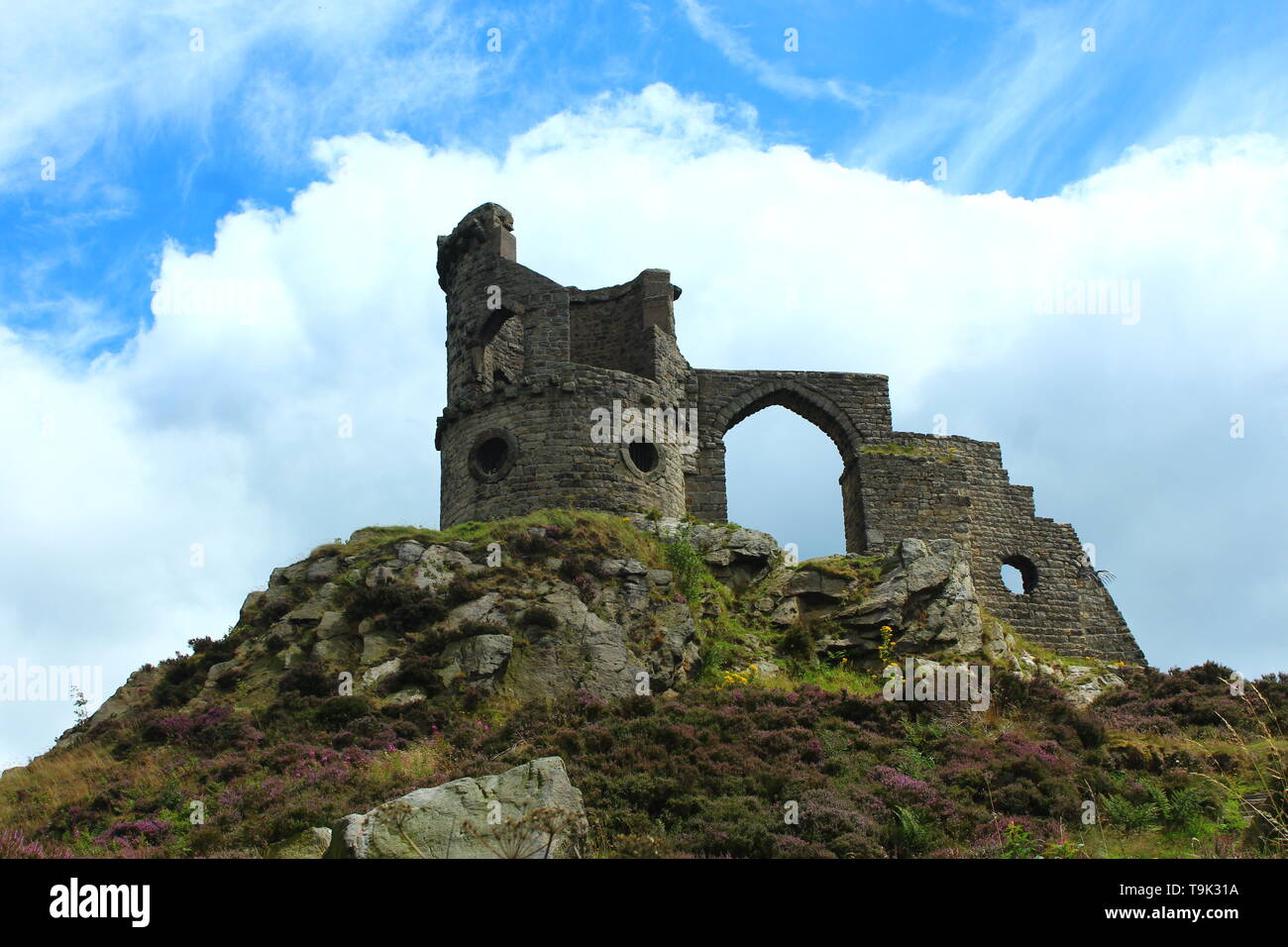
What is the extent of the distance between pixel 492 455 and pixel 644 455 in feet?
12.7

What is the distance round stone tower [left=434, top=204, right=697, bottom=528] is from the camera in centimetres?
2827

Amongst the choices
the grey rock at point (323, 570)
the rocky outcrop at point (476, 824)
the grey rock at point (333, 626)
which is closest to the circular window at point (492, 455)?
the grey rock at point (323, 570)

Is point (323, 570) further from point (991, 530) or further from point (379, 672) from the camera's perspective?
point (991, 530)

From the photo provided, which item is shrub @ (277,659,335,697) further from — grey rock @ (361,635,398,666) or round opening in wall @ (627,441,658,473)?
round opening in wall @ (627,441,658,473)

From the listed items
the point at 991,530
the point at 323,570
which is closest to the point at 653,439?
the point at 323,570


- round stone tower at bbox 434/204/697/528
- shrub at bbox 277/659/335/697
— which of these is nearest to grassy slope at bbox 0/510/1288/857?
shrub at bbox 277/659/335/697

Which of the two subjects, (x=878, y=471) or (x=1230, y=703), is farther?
(x=878, y=471)

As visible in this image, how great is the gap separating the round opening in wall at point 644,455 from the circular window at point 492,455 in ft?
9.83

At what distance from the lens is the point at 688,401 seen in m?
31.0

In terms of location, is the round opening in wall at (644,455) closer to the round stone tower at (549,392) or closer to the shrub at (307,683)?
the round stone tower at (549,392)

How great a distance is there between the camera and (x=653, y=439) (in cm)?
2922
